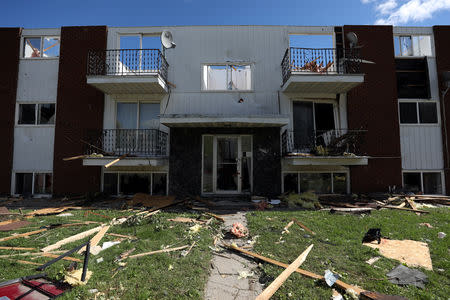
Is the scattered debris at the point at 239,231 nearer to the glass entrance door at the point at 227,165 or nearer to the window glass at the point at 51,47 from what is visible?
the glass entrance door at the point at 227,165

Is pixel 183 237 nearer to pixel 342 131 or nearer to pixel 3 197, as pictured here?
pixel 342 131

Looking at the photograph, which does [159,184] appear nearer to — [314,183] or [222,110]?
[222,110]

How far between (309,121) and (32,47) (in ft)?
44.3

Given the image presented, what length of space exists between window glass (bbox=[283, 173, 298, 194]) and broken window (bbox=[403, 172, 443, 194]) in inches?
192

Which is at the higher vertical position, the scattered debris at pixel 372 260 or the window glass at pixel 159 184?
the window glass at pixel 159 184

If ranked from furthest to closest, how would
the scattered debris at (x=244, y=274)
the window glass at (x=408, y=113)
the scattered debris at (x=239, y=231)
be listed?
the window glass at (x=408, y=113) < the scattered debris at (x=239, y=231) < the scattered debris at (x=244, y=274)

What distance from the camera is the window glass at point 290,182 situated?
9555 mm

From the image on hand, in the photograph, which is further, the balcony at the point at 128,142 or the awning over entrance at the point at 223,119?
the balcony at the point at 128,142

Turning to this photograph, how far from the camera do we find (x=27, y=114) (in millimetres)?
10188

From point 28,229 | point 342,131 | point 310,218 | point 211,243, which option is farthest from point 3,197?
point 342,131

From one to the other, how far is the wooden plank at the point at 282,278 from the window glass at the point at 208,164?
588 centimetres

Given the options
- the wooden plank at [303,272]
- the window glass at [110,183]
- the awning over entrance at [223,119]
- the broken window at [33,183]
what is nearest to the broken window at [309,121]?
the awning over entrance at [223,119]

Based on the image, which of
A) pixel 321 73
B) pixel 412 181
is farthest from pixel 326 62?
pixel 412 181

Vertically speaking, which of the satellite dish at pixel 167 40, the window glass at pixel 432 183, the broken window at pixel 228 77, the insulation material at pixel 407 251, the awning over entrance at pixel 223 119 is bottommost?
the insulation material at pixel 407 251
